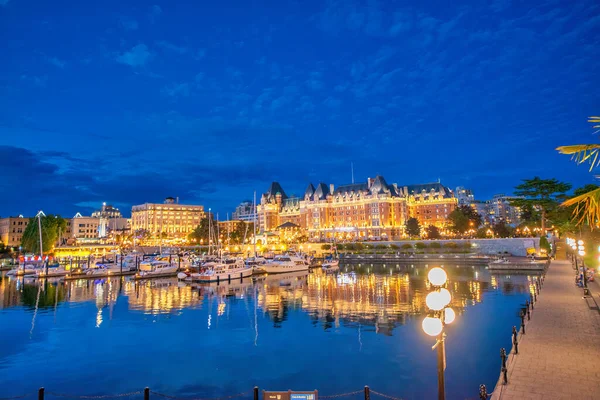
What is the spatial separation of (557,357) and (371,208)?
11163 cm

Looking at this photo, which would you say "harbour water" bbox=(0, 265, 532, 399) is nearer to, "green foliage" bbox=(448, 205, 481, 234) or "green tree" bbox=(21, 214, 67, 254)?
"green foliage" bbox=(448, 205, 481, 234)

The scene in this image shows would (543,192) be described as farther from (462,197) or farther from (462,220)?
(462,197)

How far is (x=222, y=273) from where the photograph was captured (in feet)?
177

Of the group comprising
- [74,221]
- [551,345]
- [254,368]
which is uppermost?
[74,221]

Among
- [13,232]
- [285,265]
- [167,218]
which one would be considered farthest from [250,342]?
[167,218]

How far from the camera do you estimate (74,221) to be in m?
147

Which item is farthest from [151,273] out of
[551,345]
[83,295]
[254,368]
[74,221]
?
[74,221]

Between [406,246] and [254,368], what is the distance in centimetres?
7860

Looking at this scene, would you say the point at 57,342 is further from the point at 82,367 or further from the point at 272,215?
the point at 272,215

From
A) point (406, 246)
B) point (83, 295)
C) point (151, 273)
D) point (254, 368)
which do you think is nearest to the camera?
point (254, 368)

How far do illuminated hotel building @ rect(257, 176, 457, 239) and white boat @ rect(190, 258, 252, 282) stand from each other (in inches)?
2433

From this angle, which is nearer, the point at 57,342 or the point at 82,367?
the point at 82,367

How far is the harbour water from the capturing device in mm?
15641

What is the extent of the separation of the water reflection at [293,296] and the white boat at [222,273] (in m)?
2.31
